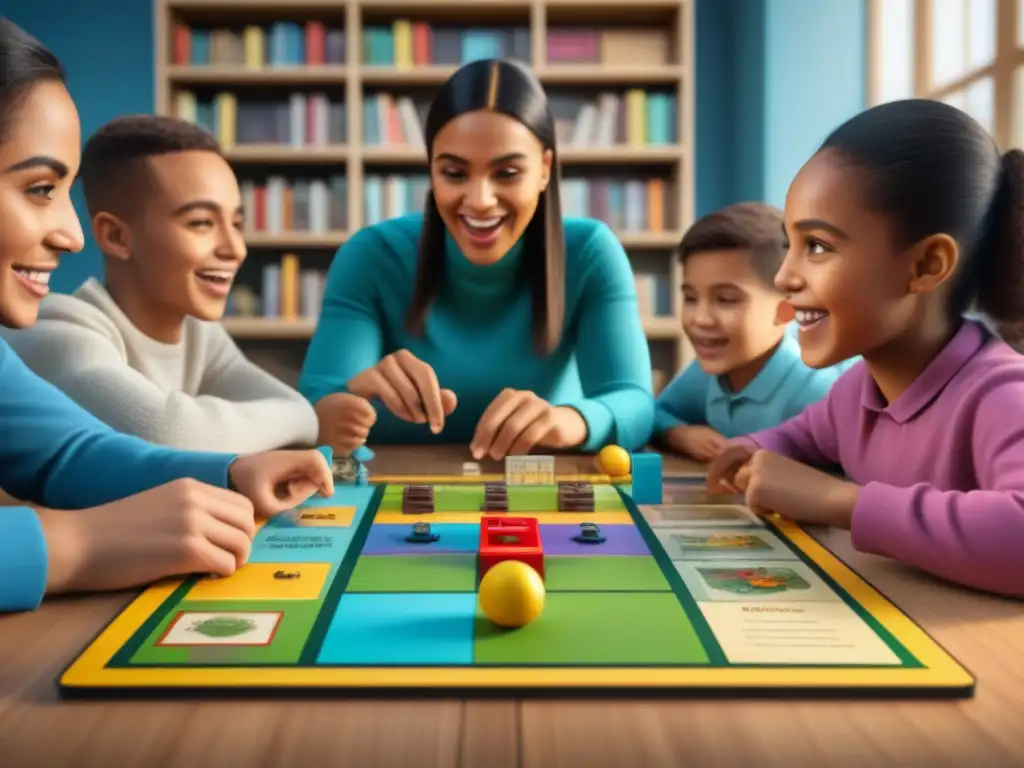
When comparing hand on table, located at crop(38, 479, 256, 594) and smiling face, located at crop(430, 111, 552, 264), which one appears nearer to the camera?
hand on table, located at crop(38, 479, 256, 594)

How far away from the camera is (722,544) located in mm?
774

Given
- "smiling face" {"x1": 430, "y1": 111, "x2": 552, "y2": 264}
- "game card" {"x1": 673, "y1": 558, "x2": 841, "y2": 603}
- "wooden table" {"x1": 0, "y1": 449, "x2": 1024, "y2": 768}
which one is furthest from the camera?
"smiling face" {"x1": 430, "y1": 111, "x2": 552, "y2": 264}

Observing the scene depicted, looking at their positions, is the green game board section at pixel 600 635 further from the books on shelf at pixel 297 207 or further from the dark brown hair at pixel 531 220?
the books on shelf at pixel 297 207

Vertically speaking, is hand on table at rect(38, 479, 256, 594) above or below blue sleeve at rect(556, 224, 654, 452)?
below

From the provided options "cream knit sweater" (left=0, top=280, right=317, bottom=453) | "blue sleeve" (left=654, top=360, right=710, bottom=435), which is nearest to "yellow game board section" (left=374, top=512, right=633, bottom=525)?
"cream knit sweater" (left=0, top=280, right=317, bottom=453)

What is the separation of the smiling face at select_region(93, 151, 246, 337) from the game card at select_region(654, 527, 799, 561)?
0.62 metres

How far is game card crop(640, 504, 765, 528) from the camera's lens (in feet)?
2.79

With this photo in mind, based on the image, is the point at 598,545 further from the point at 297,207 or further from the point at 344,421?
the point at 297,207

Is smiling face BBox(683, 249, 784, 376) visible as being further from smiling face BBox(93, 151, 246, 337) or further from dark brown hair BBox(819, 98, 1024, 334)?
smiling face BBox(93, 151, 246, 337)

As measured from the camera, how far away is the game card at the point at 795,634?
1.75 feet

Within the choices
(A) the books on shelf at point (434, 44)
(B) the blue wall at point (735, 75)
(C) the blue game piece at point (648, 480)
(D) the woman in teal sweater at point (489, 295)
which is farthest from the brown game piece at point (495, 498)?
(A) the books on shelf at point (434, 44)

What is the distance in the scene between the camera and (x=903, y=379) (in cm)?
87

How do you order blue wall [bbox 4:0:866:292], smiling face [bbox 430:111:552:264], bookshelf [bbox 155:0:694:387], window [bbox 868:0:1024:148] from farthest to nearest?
bookshelf [bbox 155:0:694:387] < blue wall [bbox 4:0:866:292] < window [bbox 868:0:1024:148] < smiling face [bbox 430:111:552:264]

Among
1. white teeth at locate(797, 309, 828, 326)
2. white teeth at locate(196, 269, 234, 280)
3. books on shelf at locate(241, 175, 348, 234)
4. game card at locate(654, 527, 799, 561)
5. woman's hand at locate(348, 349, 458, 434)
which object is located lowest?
game card at locate(654, 527, 799, 561)
